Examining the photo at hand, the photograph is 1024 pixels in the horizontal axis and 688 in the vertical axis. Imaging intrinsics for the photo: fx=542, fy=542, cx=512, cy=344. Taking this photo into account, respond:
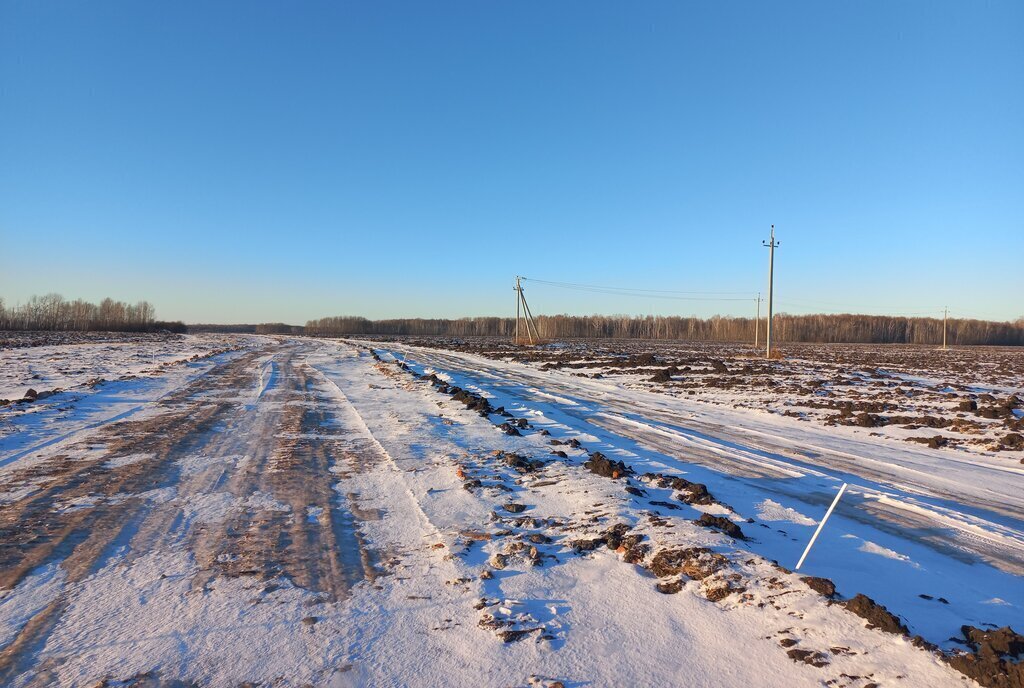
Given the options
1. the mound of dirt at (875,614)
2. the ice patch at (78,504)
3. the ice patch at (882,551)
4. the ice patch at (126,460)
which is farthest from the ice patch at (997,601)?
the ice patch at (126,460)

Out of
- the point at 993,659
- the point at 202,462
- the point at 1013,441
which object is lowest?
the point at 202,462

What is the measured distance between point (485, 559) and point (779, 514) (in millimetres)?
3376

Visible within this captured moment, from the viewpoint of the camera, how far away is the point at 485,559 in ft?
15.3

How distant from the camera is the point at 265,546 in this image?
481cm

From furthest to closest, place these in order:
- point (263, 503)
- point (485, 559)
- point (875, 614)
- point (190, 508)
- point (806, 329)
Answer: point (806, 329) → point (263, 503) → point (190, 508) → point (485, 559) → point (875, 614)

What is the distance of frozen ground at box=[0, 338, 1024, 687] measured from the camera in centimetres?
321

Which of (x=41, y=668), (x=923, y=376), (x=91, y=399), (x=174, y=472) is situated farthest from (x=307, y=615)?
(x=923, y=376)

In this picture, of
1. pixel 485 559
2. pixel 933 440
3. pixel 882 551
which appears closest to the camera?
pixel 485 559

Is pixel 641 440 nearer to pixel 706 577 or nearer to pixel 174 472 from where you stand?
pixel 706 577

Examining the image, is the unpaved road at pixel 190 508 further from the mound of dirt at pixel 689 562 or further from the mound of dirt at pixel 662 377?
the mound of dirt at pixel 662 377

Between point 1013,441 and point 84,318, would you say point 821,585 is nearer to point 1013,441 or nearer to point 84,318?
point 1013,441

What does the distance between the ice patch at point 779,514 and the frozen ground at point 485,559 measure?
0.04 metres

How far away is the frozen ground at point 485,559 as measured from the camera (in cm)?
321

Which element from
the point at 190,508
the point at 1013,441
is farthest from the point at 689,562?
the point at 1013,441
